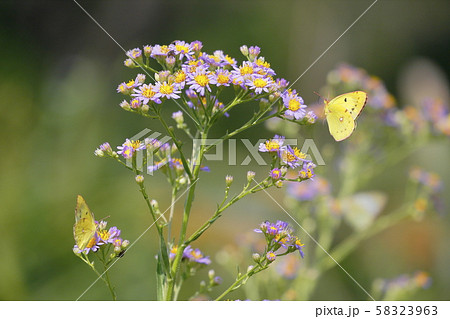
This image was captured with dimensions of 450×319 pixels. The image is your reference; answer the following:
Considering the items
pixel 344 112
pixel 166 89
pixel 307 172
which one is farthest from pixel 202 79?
pixel 344 112

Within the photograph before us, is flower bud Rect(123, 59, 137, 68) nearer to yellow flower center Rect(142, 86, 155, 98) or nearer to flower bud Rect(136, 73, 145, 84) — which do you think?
flower bud Rect(136, 73, 145, 84)

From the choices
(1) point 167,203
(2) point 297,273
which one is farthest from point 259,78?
(1) point 167,203

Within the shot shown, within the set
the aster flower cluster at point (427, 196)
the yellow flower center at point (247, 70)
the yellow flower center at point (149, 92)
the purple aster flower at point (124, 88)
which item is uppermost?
the aster flower cluster at point (427, 196)

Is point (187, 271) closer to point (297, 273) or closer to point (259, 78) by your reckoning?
point (259, 78)

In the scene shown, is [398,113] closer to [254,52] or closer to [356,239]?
[356,239]

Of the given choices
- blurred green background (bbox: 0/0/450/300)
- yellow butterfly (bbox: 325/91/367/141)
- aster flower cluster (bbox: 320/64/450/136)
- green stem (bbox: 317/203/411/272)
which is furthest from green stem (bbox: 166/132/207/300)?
aster flower cluster (bbox: 320/64/450/136)

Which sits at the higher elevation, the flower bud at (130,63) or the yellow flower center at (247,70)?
the flower bud at (130,63)

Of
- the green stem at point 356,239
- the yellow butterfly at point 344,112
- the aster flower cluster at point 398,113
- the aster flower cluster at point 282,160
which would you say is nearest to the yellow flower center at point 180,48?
the aster flower cluster at point 282,160

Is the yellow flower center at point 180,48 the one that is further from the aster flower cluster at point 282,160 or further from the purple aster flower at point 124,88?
the aster flower cluster at point 282,160

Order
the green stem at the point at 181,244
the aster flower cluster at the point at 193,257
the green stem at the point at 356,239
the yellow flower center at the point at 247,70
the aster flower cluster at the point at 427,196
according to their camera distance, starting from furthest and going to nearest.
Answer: the aster flower cluster at the point at 427,196 < the green stem at the point at 356,239 < the aster flower cluster at the point at 193,257 < the yellow flower center at the point at 247,70 < the green stem at the point at 181,244
